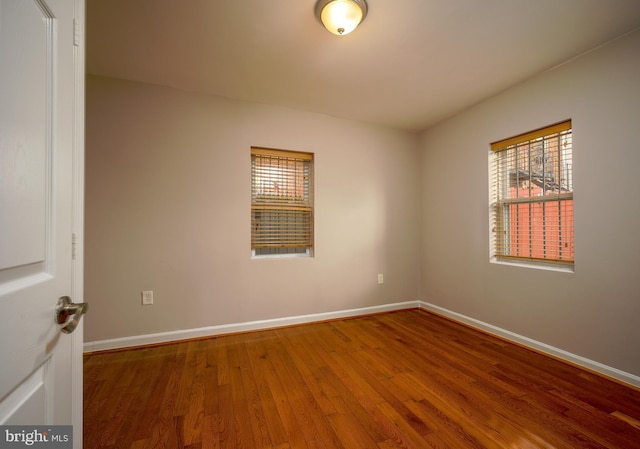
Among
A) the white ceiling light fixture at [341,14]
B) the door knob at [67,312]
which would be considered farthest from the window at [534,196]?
the door knob at [67,312]

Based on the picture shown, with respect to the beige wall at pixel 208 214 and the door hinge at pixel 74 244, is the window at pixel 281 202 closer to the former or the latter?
the beige wall at pixel 208 214

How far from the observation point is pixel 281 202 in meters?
3.08

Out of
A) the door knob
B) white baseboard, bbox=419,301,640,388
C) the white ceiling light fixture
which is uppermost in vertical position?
the white ceiling light fixture

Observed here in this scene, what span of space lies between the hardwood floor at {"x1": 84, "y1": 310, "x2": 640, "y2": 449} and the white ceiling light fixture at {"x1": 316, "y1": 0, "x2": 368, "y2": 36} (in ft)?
7.98

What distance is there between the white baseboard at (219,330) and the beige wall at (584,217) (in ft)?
4.19

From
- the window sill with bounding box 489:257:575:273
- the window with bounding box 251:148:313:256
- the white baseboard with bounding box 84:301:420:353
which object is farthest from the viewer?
the window with bounding box 251:148:313:256

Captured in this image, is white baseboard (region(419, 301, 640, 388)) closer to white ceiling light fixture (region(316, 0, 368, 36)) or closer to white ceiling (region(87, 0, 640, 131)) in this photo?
white ceiling (region(87, 0, 640, 131))

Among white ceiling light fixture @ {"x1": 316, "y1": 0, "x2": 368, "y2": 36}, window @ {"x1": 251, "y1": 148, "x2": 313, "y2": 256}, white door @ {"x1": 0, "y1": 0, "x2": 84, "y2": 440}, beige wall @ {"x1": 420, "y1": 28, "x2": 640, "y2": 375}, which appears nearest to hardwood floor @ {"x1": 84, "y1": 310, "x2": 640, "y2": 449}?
beige wall @ {"x1": 420, "y1": 28, "x2": 640, "y2": 375}

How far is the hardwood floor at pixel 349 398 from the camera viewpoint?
54.5 inches

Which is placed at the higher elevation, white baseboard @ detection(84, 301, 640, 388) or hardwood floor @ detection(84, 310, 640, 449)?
white baseboard @ detection(84, 301, 640, 388)

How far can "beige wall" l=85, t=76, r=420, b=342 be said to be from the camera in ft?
7.81

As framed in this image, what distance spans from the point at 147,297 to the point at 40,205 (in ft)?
7.26

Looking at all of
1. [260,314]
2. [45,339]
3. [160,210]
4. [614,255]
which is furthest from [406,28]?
[260,314]

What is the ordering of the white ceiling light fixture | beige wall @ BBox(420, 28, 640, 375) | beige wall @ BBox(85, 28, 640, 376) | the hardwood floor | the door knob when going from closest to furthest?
the door knob, the hardwood floor, the white ceiling light fixture, beige wall @ BBox(420, 28, 640, 375), beige wall @ BBox(85, 28, 640, 376)
